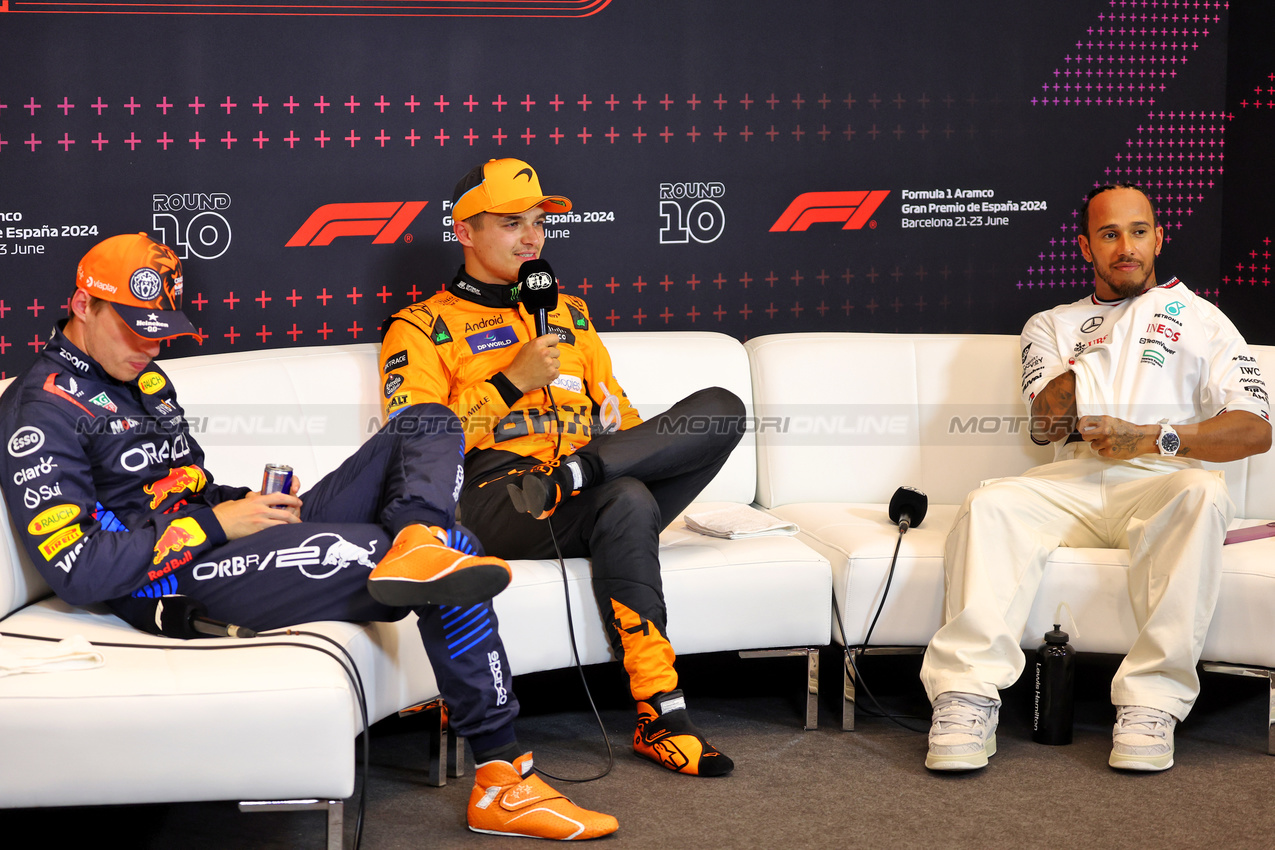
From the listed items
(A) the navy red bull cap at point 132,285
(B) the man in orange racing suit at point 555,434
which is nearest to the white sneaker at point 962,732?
(B) the man in orange racing suit at point 555,434

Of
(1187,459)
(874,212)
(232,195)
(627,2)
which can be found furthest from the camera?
(874,212)

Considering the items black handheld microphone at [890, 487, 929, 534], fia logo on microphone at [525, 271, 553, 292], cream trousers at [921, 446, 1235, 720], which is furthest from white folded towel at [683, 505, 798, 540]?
fia logo on microphone at [525, 271, 553, 292]

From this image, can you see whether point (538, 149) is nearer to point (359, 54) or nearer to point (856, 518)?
point (359, 54)

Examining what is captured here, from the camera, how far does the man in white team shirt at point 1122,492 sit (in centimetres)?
250

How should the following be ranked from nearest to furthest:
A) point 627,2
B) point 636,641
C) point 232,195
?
1. point 636,641
2. point 232,195
3. point 627,2

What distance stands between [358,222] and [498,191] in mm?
719

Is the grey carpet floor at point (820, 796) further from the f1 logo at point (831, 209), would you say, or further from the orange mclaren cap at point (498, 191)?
the f1 logo at point (831, 209)

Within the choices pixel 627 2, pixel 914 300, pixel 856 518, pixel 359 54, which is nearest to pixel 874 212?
pixel 914 300

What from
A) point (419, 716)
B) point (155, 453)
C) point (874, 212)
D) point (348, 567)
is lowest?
point (419, 716)

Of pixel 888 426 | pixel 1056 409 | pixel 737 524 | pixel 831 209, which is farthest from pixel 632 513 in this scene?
pixel 831 209

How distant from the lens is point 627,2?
142 inches

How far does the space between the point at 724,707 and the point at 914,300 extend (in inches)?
66.3

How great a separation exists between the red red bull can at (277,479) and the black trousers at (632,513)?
1.61ft

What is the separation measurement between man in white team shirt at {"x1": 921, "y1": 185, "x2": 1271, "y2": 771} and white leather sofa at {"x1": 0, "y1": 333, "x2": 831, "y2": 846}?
367mm
